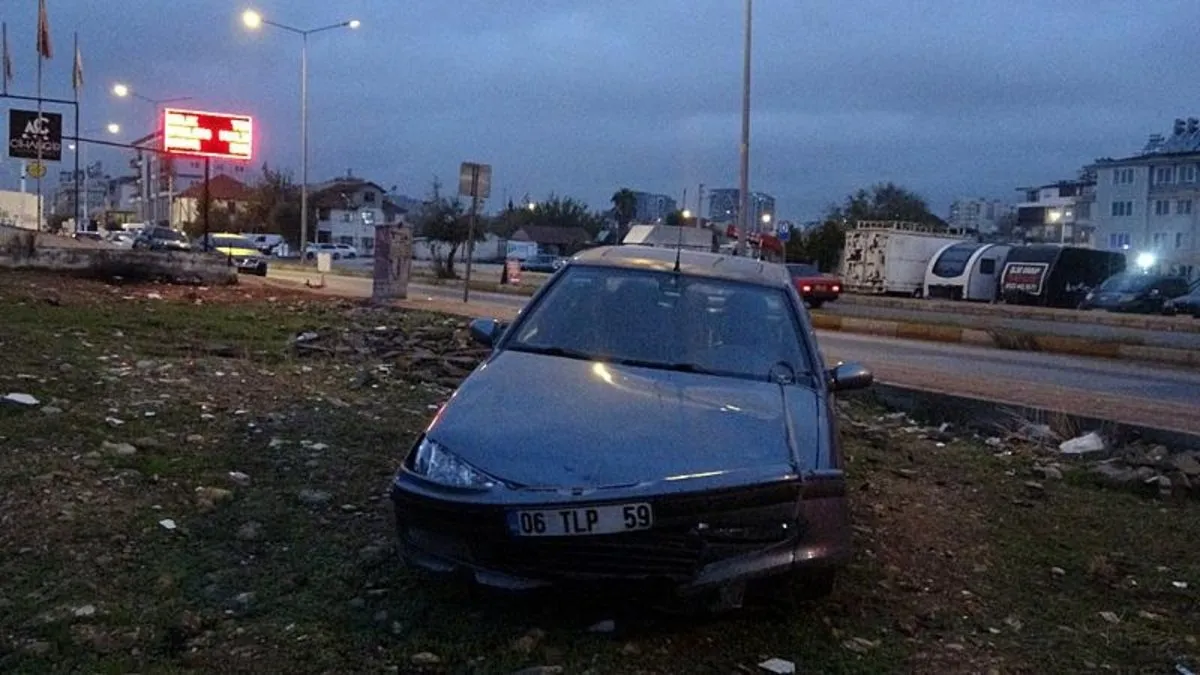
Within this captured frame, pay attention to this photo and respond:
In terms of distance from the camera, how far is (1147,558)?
627 centimetres

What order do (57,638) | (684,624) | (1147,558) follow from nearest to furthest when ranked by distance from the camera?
(57,638)
(684,624)
(1147,558)

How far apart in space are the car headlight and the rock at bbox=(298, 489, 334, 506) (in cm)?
162

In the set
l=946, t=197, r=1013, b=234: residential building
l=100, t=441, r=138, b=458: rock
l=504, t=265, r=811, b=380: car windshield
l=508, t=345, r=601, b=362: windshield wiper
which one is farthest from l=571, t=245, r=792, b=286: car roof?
l=946, t=197, r=1013, b=234: residential building

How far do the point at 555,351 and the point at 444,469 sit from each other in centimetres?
140

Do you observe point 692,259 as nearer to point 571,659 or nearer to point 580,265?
point 580,265

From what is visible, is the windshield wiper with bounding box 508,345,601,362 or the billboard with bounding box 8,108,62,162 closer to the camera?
the windshield wiper with bounding box 508,345,601,362

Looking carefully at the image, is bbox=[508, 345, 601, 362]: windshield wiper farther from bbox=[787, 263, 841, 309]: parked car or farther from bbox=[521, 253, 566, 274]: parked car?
bbox=[521, 253, 566, 274]: parked car

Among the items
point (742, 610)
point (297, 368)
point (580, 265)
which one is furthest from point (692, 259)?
point (297, 368)

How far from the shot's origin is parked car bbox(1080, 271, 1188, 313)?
1598 inches

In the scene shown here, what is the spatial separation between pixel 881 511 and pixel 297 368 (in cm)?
597

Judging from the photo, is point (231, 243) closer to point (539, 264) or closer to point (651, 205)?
point (539, 264)

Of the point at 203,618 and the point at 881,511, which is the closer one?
the point at 203,618

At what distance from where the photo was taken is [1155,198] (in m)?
85.7

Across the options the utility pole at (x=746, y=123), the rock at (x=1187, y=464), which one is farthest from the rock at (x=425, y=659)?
the utility pole at (x=746, y=123)
